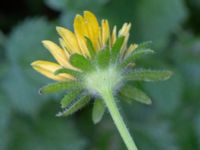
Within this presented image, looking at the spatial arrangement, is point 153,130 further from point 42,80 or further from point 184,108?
point 42,80

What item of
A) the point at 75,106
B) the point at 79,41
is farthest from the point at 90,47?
the point at 75,106

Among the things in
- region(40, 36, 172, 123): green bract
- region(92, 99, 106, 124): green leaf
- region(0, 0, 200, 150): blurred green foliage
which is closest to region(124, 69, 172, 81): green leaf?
region(40, 36, 172, 123): green bract

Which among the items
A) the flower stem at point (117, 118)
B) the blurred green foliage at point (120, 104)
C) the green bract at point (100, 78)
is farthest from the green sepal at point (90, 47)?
the blurred green foliage at point (120, 104)

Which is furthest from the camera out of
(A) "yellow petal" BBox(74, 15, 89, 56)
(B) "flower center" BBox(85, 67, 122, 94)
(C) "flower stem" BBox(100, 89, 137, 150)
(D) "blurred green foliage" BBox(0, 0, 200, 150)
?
(D) "blurred green foliage" BBox(0, 0, 200, 150)

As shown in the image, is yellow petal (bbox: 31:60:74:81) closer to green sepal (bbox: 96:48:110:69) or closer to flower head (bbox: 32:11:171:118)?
flower head (bbox: 32:11:171:118)

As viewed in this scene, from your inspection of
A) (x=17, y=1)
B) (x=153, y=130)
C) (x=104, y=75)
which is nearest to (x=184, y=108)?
(x=153, y=130)

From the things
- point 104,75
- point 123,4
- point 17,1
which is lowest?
point 104,75

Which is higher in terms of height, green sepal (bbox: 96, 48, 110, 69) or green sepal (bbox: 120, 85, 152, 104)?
green sepal (bbox: 96, 48, 110, 69)
